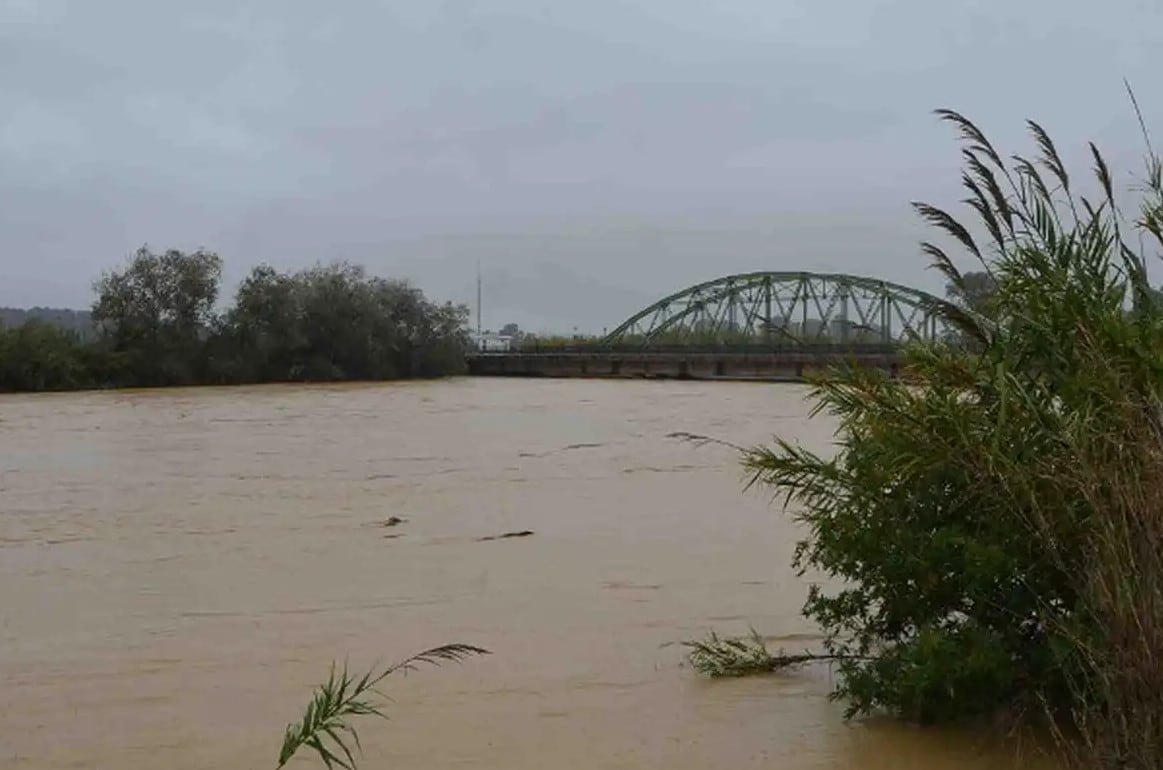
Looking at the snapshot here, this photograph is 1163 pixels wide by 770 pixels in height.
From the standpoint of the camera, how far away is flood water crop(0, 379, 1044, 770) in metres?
6.75

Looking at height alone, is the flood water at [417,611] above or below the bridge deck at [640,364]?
below

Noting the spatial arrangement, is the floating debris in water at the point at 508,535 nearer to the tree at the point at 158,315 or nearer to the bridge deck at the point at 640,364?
the tree at the point at 158,315

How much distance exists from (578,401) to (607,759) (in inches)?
1704

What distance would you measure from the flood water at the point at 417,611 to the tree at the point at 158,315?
3915cm

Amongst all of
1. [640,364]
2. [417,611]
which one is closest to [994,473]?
[417,611]

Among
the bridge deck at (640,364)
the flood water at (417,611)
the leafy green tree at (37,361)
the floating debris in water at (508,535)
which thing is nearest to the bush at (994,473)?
the flood water at (417,611)

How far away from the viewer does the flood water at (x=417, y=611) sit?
675cm

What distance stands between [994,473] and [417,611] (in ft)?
18.6

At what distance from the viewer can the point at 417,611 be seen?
10211 millimetres

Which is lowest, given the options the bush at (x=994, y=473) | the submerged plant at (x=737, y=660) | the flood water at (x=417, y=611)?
the flood water at (x=417, y=611)

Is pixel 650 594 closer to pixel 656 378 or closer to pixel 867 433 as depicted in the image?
pixel 867 433

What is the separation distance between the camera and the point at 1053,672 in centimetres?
605

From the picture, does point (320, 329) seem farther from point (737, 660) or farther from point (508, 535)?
point (737, 660)

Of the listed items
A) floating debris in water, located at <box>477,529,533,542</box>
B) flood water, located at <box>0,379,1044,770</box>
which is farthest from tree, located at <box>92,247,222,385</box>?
floating debris in water, located at <box>477,529,533,542</box>
